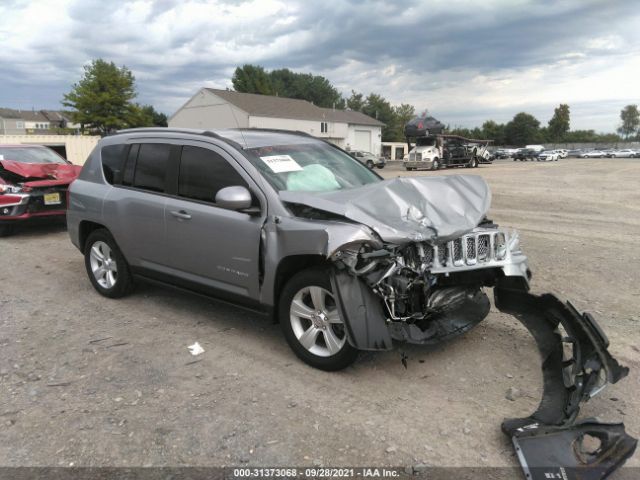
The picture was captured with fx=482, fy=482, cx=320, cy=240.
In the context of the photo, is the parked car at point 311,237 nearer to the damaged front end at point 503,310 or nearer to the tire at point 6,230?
the damaged front end at point 503,310

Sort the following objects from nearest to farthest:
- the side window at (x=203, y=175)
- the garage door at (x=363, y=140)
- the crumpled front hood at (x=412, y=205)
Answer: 1. the crumpled front hood at (x=412, y=205)
2. the side window at (x=203, y=175)
3. the garage door at (x=363, y=140)

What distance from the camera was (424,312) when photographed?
3.44 m

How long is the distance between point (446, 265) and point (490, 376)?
0.94 metres

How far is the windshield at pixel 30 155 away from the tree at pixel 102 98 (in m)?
35.2

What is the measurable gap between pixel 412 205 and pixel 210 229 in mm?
Answer: 1723

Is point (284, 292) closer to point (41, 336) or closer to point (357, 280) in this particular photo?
point (357, 280)

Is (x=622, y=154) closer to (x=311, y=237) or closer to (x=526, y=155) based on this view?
(x=526, y=155)

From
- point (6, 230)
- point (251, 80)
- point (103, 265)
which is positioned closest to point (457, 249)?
point (103, 265)

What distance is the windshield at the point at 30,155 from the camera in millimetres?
9852

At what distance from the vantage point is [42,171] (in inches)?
368

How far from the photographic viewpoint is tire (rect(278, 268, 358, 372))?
3492 mm

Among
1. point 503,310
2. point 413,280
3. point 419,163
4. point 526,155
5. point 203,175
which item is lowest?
point 503,310

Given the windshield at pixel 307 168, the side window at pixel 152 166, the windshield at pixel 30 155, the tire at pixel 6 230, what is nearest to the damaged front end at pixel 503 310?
the windshield at pixel 307 168

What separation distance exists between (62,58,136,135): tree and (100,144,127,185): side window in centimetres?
4148
